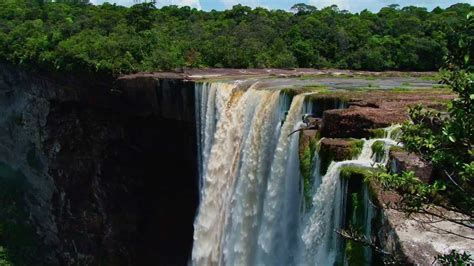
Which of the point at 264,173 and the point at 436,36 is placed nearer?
the point at 264,173

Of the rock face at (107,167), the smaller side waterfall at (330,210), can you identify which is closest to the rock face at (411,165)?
the smaller side waterfall at (330,210)

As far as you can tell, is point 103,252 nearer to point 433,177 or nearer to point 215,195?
point 215,195

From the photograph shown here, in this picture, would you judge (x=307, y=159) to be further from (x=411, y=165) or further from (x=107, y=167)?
(x=107, y=167)

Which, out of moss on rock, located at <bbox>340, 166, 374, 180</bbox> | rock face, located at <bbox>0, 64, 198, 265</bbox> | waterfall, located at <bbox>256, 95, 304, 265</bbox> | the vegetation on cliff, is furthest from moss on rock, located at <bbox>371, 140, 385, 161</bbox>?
rock face, located at <bbox>0, 64, 198, 265</bbox>

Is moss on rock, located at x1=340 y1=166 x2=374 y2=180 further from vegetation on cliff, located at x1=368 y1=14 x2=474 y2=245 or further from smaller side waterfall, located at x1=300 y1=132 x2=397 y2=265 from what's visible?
vegetation on cliff, located at x1=368 y1=14 x2=474 y2=245

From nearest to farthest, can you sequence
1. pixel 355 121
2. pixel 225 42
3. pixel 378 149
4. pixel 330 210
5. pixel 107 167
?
pixel 378 149
pixel 330 210
pixel 355 121
pixel 107 167
pixel 225 42

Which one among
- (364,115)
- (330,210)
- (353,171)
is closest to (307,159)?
(364,115)

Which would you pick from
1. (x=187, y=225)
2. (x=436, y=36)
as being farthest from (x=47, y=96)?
(x=436, y=36)
